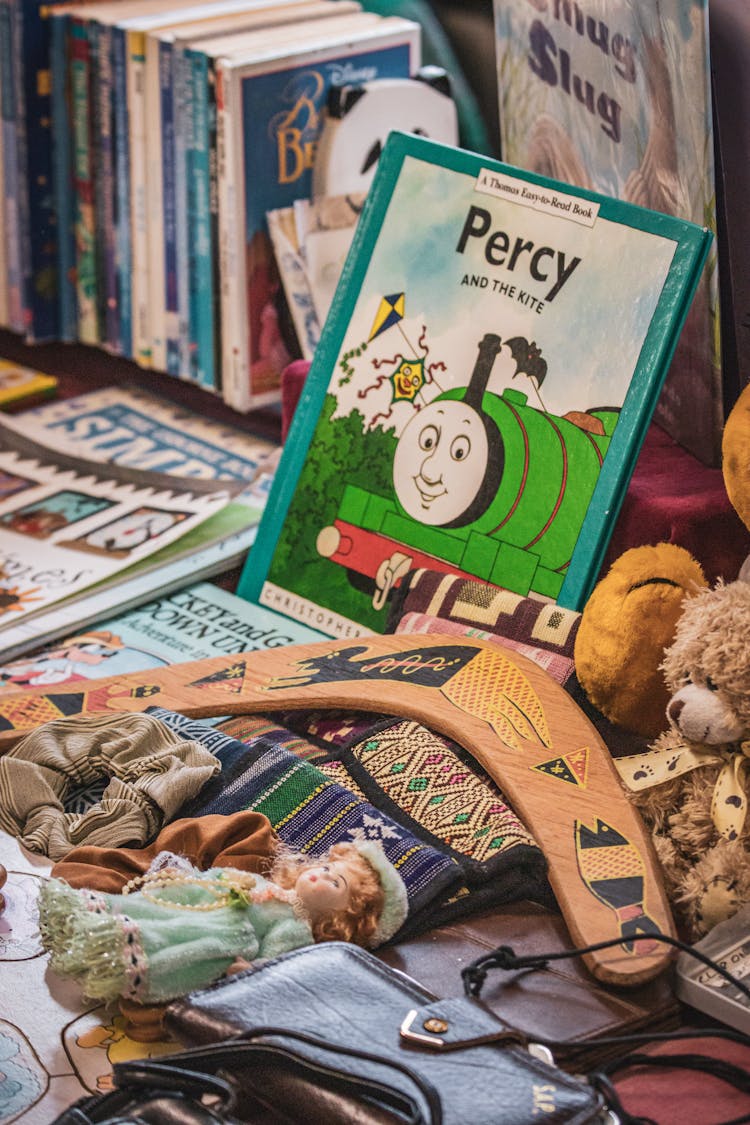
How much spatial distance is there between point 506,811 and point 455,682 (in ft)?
0.53

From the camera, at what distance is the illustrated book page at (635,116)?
136 centimetres

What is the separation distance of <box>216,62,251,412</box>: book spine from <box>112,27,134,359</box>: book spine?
0.20 metres

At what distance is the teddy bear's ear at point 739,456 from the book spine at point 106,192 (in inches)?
47.7

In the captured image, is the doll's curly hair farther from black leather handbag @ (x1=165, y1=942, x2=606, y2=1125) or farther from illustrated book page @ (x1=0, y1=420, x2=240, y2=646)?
illustrated book page @ (x1=0, y1=420, x2=240, y2=646)

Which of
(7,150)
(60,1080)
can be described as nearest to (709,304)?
(60,1080)

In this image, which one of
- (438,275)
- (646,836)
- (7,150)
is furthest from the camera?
(7,150)

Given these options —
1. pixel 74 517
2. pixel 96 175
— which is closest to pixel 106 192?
pixel 96 175

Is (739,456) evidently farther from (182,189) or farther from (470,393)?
(182,189)

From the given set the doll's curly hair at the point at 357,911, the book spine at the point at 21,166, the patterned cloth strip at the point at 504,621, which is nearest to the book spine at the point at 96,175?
the book spine at the point at 21,166

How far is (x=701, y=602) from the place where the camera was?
3.77 feet

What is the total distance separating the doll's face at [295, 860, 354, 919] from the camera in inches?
41.4

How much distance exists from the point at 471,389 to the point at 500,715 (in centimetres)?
43

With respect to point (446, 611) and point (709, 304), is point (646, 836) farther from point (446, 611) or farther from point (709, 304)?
point (709, 304)

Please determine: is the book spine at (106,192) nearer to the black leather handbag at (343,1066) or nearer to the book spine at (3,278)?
the book spine at (3,278)
